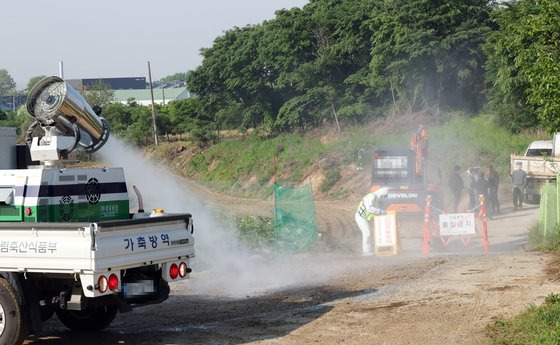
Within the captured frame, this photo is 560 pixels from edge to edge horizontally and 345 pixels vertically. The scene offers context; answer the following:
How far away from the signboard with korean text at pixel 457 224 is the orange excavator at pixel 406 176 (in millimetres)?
3612

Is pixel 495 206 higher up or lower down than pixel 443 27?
lower down

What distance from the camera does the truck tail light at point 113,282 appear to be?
10.0 metres

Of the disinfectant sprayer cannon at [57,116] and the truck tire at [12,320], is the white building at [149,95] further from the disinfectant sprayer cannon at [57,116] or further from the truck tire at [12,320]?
the truck tire at [12,320]

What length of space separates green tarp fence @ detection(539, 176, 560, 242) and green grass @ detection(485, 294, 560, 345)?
8.18m

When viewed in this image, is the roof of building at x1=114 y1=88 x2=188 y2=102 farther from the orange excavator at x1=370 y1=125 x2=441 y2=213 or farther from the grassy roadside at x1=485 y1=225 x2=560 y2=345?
the grassy roadside at x1=485 y1=225 x2=560 y2=345

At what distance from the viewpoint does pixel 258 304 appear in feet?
45.1

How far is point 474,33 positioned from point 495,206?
1896cm

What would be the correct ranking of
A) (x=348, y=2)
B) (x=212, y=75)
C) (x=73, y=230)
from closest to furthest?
(x=73, y=230) < (x=348, y=2) < (x=212, y=75)

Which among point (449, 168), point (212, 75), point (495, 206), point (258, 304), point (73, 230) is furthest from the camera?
point (212, 75)

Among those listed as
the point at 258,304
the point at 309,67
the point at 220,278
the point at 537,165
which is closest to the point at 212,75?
the point at 309,67

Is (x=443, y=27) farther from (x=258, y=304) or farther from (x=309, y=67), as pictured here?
(x=258, y=304)

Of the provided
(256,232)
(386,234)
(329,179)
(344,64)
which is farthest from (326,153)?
(386,234)

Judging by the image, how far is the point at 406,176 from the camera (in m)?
29.1

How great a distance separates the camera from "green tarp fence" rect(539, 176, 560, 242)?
18812 millimetres
